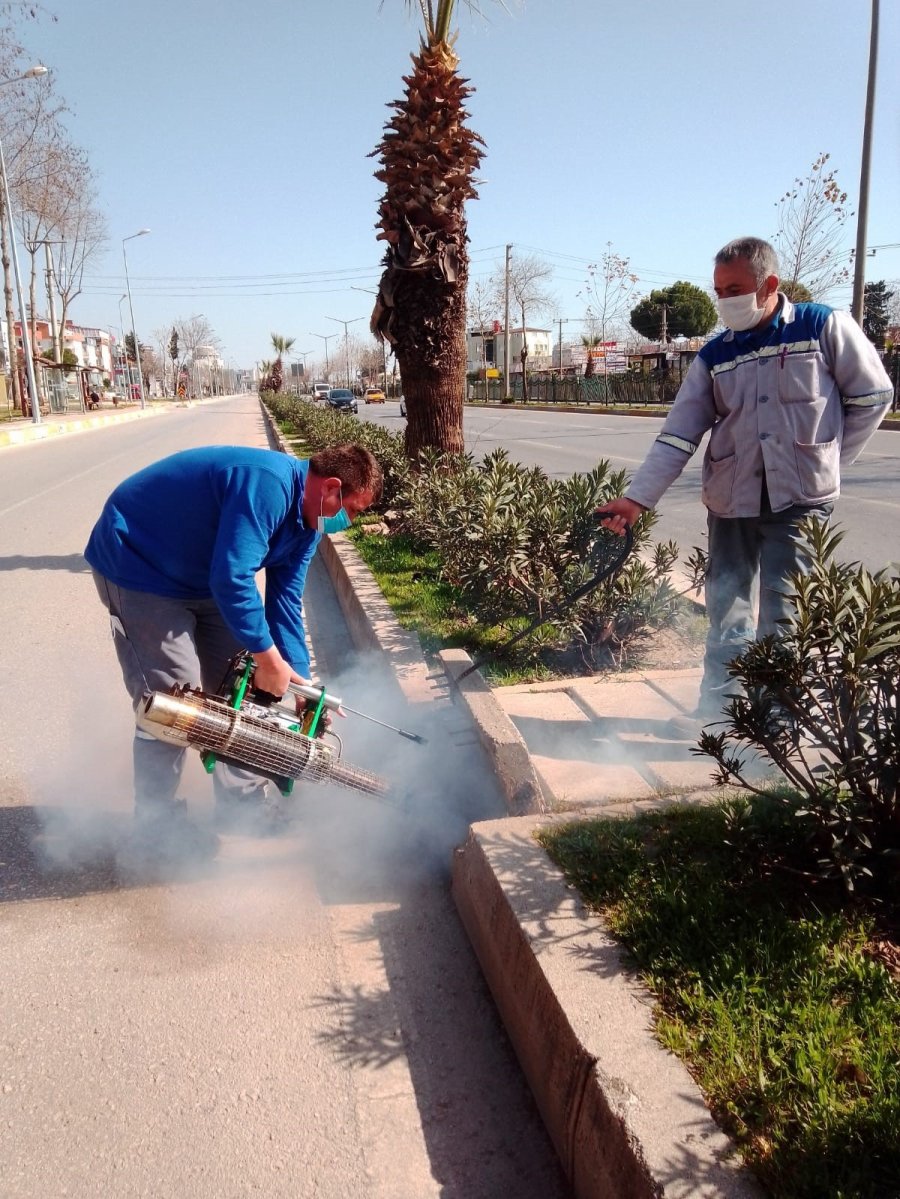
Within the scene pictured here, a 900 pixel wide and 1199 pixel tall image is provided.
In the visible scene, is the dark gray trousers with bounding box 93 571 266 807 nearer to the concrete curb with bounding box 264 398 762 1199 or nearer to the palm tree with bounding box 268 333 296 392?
the concrete curb with bounding box 264 398 762 1199

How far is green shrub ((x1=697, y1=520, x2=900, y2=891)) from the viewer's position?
6.73ft

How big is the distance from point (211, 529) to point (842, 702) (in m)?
1.90

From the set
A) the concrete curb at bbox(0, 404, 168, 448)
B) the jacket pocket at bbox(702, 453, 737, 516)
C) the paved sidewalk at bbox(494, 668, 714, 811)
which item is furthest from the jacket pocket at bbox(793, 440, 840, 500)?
the concrete curb at bbox(0, 404, 168, 448)

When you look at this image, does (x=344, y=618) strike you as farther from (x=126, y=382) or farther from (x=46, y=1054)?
(x=126, y=382)

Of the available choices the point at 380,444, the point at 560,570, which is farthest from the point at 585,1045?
the point at 380,444

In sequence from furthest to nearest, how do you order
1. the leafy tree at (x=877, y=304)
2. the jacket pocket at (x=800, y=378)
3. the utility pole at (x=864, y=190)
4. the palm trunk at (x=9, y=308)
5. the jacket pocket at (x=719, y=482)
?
the leafy tree at (x=877, y=304), the palm trunk at (x=9, y=308), the utility pole at (x=864, y=190), the jacket pocket at (x=719, y=482), the jacket pocket at (x=800, y=378)

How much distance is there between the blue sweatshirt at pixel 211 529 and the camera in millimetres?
2631

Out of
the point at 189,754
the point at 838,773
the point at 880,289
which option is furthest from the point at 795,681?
the point at 880,289

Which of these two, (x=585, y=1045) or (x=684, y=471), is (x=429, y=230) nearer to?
(x=684, y=471)

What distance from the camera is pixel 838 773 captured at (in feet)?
6.96

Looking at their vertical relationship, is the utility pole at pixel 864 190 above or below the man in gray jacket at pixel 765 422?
above

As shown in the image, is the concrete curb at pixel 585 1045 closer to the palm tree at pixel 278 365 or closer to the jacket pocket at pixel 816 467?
the jacket pocket at pixel 816 467

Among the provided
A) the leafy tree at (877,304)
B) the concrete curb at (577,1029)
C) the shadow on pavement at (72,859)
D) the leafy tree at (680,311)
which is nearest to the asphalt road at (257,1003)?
the shadow on pavement at (72,859)

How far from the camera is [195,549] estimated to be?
9.16 feet
